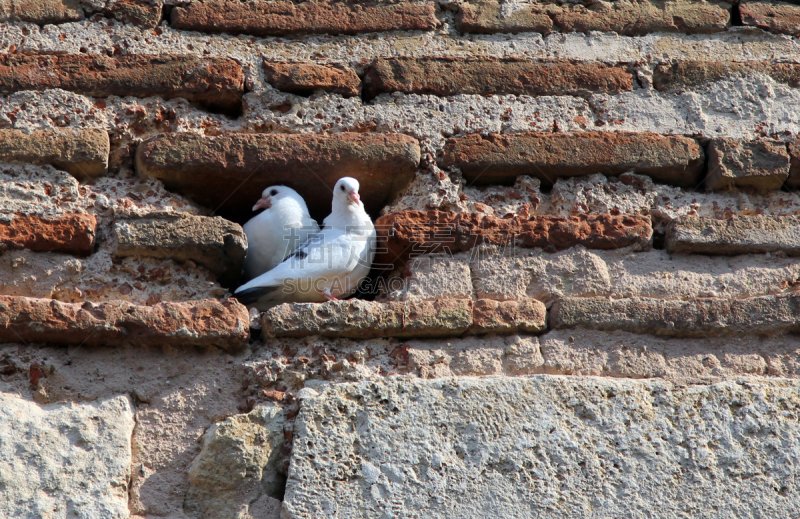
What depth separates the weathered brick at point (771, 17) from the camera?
2.65 m

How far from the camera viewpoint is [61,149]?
224 centimetres

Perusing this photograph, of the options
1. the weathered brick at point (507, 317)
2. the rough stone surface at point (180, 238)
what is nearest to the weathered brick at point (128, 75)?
the rough stone surface at point (180, 238)

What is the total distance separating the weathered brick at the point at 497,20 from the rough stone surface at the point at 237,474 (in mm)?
1468

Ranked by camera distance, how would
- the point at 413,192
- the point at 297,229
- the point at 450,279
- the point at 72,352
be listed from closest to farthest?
1. the point at 72,352
2. the point at 450,279
3. the point at 413,192
4. the point at 297,229

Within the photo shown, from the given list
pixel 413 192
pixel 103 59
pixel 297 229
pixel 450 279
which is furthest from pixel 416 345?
pixel 103 59

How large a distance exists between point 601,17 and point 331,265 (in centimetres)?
124

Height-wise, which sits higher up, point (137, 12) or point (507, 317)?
point (137, 12)

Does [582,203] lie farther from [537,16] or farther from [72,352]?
[72,352]

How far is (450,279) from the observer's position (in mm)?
2242

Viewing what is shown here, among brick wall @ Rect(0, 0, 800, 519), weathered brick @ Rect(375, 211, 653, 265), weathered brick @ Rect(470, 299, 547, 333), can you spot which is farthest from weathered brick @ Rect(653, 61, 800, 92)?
weathered brick @ Rect(470, 299, 547, 333)

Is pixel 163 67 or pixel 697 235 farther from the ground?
pixel 163 67

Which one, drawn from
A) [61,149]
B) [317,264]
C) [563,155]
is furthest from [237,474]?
[563,155]

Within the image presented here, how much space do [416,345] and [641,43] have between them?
1313mm

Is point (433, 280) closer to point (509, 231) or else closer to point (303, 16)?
point (509, 231)
